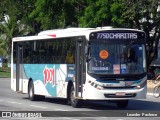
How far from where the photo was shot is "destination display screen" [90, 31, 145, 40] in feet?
79.8

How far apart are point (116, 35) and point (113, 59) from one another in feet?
3.21

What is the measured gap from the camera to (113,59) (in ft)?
79.3

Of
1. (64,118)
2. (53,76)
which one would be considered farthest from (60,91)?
(64,118)

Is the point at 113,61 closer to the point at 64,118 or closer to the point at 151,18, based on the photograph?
the point at 64,118

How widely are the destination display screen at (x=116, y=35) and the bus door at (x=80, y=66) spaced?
63 centimetres

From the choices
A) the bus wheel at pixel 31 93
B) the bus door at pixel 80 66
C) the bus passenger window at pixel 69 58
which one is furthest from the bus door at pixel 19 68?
the bus door at pixel 80 66

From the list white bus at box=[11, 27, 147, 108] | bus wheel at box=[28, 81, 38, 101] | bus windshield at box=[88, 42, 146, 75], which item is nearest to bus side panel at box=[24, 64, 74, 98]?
white bus at box=[11, 27, 147, 108]

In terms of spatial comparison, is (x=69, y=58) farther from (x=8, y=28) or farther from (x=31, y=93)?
(x=8, y=28)

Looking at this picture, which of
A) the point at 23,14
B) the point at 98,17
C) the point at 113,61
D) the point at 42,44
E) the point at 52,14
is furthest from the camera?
the point at 23,14

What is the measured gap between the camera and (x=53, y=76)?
27.8 meters

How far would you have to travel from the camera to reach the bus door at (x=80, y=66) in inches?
968

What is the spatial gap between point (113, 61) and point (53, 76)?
4482mm

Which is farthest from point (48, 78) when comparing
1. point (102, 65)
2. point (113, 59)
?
point (113, 59)

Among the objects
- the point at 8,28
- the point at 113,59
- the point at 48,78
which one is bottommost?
the point at 8,28
